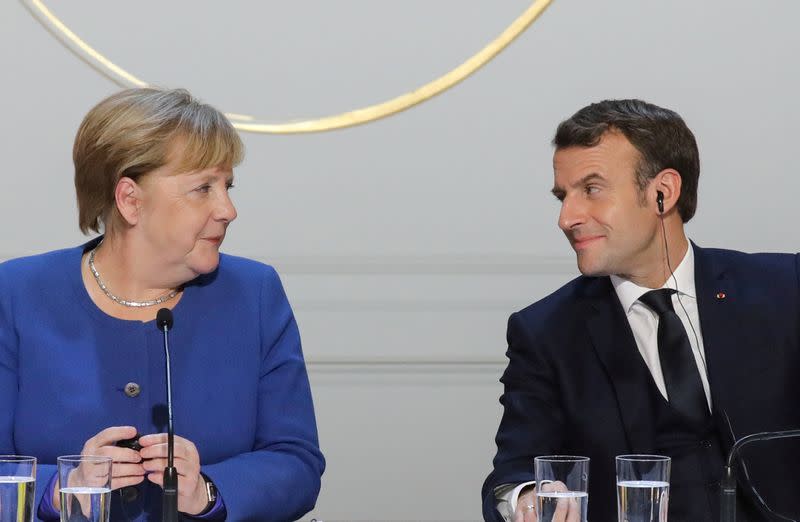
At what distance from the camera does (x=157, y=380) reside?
2436 mm

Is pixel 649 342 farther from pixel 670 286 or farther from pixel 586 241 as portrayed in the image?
pixel 586 241

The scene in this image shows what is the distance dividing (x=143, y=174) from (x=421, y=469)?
1.72m

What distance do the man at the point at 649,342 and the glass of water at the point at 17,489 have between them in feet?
2.83

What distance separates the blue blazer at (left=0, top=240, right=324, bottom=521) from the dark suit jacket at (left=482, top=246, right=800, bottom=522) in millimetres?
397

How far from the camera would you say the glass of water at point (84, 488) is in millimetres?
1812

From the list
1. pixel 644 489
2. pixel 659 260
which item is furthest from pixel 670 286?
pixel 644 489

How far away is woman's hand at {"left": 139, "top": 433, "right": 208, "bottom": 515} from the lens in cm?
205

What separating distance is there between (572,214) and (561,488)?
0.82 metres

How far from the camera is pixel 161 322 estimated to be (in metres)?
2.00

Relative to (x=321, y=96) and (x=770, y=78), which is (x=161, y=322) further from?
(x=770, y=78)

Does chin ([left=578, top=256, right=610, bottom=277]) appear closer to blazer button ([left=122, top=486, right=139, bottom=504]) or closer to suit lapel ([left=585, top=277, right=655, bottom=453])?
suit lapel ([left=585, top=277, right=655, bottom=453])

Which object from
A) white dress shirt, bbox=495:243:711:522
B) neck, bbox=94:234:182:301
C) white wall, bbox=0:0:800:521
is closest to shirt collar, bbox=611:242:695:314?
white dress shirt, bbox=495:243:711:522

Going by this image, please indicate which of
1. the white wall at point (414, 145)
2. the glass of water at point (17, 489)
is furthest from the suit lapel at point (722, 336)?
the glass of water at point (17, 489)

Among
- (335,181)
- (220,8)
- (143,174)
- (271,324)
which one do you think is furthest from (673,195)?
(220,8)
